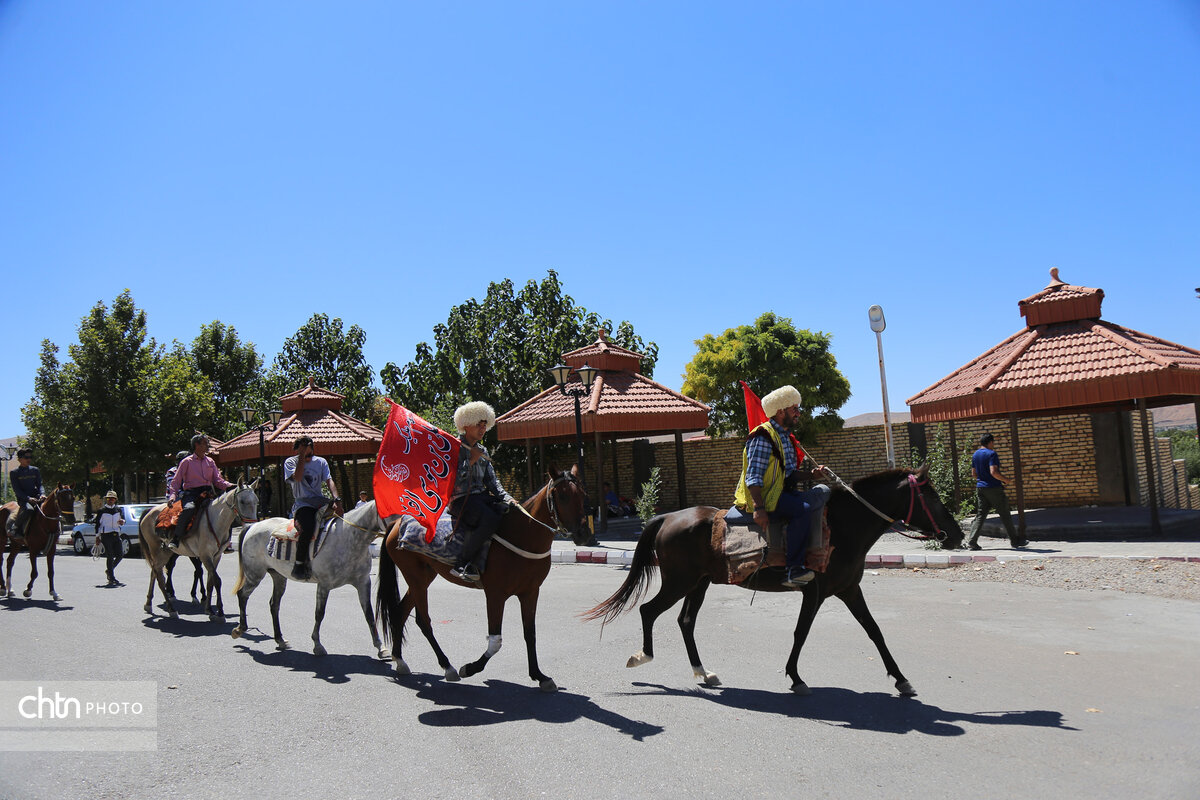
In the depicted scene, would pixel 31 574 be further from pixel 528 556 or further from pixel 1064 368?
pixel 1064 368

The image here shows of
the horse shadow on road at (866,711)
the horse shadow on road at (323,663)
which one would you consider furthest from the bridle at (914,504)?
the horse shadow on road at (323,663)

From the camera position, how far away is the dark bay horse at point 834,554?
20.2 ft

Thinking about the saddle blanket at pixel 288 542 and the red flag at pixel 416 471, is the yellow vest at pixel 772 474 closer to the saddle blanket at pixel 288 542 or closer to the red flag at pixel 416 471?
the red flag at pixel 416 471

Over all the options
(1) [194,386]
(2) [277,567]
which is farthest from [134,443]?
(2) [277,567]

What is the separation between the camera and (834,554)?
6.21m

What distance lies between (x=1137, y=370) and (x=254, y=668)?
48.8ft

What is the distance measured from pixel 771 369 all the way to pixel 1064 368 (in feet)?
52.7

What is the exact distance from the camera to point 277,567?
8383 millimetres

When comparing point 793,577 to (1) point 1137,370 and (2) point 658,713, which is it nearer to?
(2) point 658,713

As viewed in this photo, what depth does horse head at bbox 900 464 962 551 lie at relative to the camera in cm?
626

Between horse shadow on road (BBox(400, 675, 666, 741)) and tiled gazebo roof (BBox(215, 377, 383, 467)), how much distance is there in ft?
68.5

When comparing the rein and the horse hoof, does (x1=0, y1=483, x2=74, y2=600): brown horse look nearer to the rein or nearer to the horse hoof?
the horse hoof

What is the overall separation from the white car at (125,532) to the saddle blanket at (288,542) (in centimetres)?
1300

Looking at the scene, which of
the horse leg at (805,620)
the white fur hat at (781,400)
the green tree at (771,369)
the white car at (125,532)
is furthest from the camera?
the green tree at (771,369)
